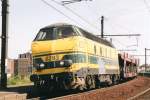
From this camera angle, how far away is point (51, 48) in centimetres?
1933

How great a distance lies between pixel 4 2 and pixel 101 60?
7.45 metres

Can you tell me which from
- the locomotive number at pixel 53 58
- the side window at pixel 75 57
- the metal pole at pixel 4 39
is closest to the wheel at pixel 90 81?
the side window at pixel 75 57

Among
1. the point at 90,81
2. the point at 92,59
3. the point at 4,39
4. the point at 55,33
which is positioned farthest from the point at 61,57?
the point at 4,39

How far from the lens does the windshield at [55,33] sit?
20050mm

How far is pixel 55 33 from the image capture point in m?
20.2

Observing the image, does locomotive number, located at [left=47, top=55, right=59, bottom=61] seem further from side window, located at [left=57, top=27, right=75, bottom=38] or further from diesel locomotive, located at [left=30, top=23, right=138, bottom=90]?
side window, located at [left=57, top=27, right=75, bottom=38]

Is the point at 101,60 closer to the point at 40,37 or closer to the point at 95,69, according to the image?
the point at 95,69

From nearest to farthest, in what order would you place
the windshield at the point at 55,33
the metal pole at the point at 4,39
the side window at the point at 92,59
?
the windshield at the point at 55,33 < the side window at the point at 92,59 < the metal pole at the point at 4,39

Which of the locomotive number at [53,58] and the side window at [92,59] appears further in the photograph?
the side window at [92,59]

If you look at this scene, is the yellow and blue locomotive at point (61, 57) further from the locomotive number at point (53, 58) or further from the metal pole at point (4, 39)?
the metal pole at point (4, 39)

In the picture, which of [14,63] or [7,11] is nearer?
[7,11]

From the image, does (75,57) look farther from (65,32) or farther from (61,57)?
(65,32)

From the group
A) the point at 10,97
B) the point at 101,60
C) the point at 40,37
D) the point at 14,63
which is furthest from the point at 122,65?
the point at 14,63

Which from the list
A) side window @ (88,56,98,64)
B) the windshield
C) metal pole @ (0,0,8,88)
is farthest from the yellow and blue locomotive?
metal pole @ (0,0,8,88)
